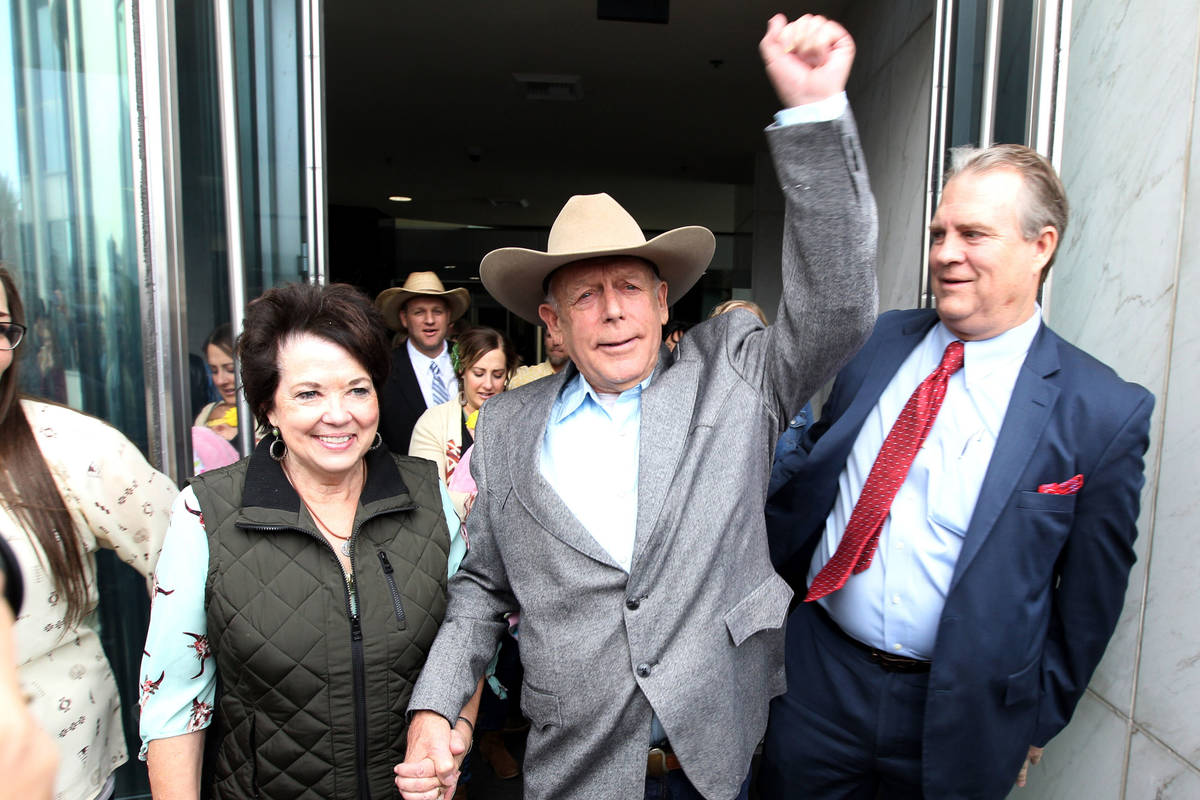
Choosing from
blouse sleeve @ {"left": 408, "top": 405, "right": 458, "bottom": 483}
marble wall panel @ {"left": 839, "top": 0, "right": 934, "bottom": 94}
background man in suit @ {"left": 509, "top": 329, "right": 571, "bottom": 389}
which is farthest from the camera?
background man in suit @ {"left": 509, "top": 329, "right": 571, "bottom": 389}

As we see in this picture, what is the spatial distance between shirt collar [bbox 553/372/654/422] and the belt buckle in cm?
66

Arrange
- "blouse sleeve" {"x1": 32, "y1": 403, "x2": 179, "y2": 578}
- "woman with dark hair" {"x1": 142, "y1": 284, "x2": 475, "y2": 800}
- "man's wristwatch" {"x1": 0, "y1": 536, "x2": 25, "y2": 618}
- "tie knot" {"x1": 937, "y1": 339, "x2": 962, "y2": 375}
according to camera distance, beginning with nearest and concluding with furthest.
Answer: "man's wristwatch" {"x1": 0, "y1": 536, "x2": 25, "y2": 618} → "woman with dark hair" {"x1": 142, "y1": 284, "x2": 475, "y2": 800} → "blouse sleeve" {"x1": 32, "y1": 403, "x2": 179, "y2": 578} → "tie knot" {"x1": 937, "y1": 339, "x2": 962, "y2": 375}

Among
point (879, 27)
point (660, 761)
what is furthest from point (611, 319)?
point (879, 27)

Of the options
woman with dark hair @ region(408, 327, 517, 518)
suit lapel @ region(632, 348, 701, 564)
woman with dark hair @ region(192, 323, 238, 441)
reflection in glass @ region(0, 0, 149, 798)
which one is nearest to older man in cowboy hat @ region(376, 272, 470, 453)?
woman with dark hair @ region(408, 327, 517, 518)

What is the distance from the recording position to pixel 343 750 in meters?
1.40

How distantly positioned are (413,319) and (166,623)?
2.69 m

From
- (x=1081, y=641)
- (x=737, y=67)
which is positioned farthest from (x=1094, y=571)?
(x=737, y=67)

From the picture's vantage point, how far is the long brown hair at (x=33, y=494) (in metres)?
1.42

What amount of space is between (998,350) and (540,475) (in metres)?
1.01

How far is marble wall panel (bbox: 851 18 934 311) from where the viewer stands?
11.3ft

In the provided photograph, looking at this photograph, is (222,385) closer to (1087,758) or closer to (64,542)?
(64,542)

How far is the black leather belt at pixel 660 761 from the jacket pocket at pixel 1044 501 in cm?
83

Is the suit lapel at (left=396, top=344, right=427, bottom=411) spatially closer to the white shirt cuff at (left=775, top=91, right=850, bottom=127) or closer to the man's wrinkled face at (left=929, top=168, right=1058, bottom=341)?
the man's wrinkled face at (left=929, top=168, right=1058, bottom=341)

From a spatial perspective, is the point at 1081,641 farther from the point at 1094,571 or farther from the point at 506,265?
the point at 506,265
